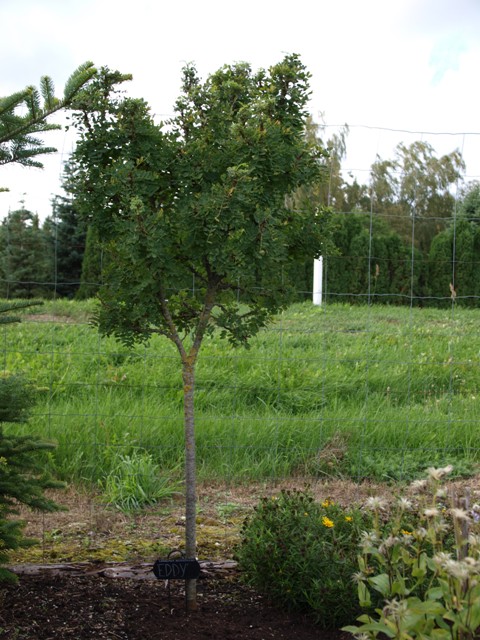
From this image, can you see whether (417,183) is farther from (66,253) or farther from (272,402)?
(66,253)

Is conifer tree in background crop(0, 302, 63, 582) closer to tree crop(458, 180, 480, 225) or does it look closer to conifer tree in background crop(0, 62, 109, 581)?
conifer tree in background crop(0, 62, 109, 581)

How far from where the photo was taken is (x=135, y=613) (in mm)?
3105

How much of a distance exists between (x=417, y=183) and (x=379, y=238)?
2.77 m

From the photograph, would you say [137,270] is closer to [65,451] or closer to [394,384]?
[65,451]

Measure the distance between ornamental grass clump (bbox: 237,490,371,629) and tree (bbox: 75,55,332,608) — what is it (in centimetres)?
33

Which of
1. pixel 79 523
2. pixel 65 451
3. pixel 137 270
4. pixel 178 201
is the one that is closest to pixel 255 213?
pixel 178 201

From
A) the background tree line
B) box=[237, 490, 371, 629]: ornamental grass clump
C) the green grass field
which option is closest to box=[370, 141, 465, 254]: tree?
the background tree line

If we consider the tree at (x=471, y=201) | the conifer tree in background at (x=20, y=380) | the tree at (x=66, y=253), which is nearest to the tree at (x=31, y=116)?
the conifer tree in background at (x=20, y=380)

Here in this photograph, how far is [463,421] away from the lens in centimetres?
571

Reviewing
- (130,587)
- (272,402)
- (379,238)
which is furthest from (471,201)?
(130,587)

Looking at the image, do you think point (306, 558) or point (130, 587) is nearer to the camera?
point (306, 558)

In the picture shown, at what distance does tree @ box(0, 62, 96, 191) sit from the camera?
107 inches

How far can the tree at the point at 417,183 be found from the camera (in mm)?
6041

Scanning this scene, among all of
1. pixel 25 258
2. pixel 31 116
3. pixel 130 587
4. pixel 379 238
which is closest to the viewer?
pixel 31 116
